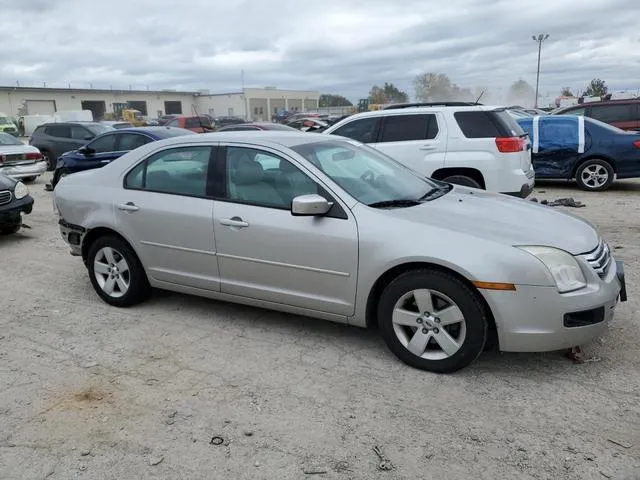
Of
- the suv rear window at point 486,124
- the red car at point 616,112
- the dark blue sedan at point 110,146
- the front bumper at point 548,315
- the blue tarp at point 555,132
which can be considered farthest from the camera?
the red car at point 616,112

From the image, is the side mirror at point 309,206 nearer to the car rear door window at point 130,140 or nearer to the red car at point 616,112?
the car rear door window at point 130,140

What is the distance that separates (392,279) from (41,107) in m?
67.9

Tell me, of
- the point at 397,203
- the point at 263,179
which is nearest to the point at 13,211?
the point at 263,179

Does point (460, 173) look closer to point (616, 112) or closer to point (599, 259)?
point (599, 259)

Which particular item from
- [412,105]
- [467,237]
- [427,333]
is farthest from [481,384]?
[412,105]

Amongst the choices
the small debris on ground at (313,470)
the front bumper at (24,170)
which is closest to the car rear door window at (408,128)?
the small debris on ground at (313,470)

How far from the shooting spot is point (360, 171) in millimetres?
4422

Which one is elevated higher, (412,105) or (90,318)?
(412,105)

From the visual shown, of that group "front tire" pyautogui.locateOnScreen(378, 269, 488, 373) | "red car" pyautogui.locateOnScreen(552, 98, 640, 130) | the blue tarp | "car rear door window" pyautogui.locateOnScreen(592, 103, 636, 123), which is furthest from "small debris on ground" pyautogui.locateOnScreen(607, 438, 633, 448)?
"car rear door window" pyautogui.locateOnScreen(592, 103, 636, 123)

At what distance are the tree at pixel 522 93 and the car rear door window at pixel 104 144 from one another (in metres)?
50.1

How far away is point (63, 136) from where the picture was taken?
55.9 feet

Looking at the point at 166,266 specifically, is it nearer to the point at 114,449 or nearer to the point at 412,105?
the point at 114,449

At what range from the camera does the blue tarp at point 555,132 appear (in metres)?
10.6

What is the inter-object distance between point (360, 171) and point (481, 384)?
72.9 inches
